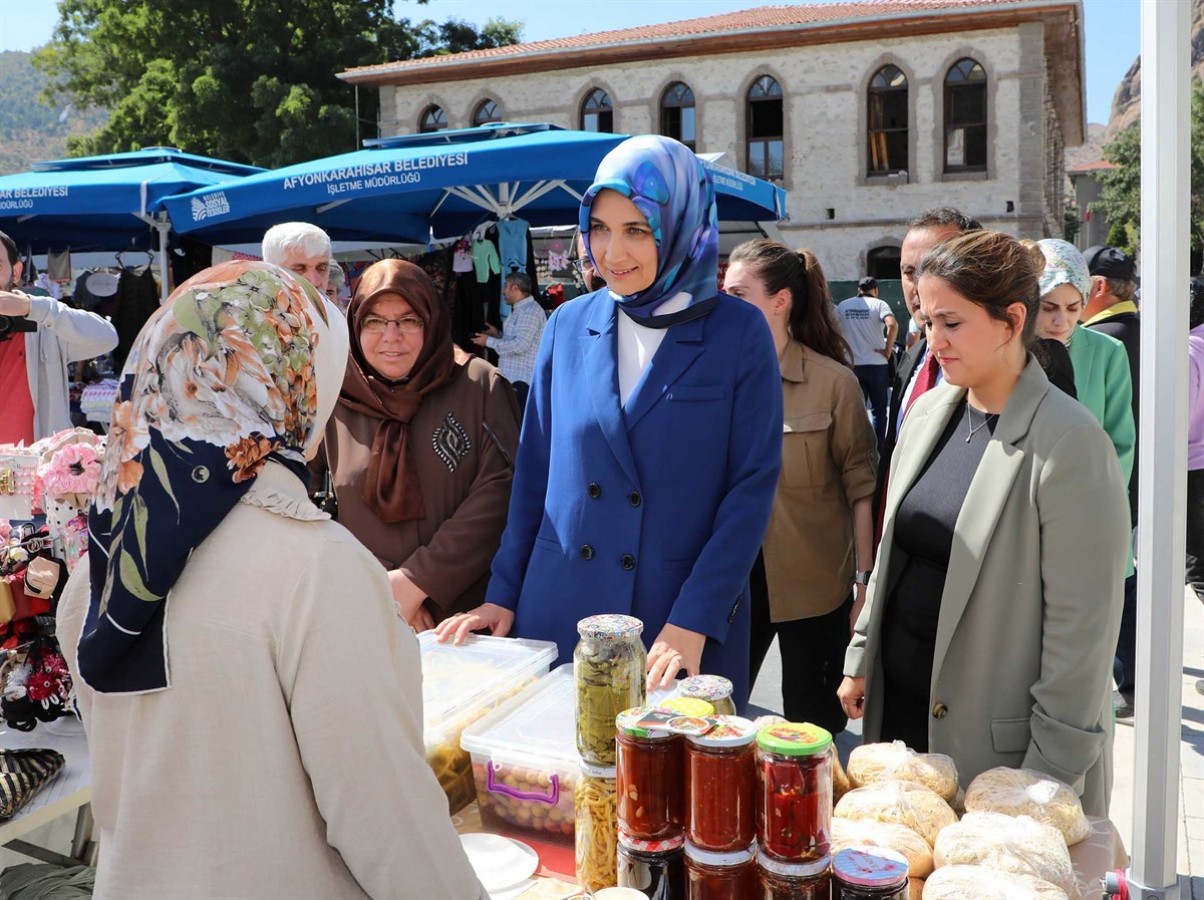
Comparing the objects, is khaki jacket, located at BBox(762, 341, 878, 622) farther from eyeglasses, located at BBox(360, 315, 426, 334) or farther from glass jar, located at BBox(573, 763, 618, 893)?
glass jar, located at BBox(573, 763, 618, 893)

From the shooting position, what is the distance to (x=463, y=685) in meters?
1.95

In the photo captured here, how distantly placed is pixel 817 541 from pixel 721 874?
6.00ft

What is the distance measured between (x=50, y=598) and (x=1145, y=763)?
222cm

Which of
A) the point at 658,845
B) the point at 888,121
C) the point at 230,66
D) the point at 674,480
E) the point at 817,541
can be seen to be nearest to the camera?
the point at 658,845

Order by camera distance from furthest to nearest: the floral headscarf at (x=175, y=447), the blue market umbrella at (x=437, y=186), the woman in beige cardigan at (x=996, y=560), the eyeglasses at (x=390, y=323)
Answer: the blue market umbrella at (x=437, y=186) < the eyeglasses at (x=390, y=323) < the woman in beige cardigan at (x=996, y=560) < the floral headscarf at (x=175, y=447)

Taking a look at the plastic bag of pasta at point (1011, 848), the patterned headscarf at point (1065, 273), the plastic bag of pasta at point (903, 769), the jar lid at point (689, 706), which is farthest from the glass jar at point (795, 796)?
the patterned headscarf at point (1065, 273)

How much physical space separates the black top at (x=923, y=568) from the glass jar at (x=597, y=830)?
2.96 ft

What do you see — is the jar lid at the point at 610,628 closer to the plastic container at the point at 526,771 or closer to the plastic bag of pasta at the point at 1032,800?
the plastic container at the point at 526,771

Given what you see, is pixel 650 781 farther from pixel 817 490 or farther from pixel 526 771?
pixel 817 490

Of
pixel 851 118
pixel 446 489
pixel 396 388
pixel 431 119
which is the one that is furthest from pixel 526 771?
pixel 431 119

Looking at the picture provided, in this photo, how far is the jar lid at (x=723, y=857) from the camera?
4.37 ft

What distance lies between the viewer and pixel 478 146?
258 inches

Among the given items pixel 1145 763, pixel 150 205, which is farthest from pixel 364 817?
pixel 150 205

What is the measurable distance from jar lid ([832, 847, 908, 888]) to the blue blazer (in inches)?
28.9
